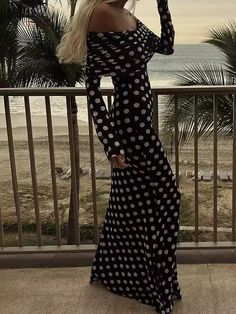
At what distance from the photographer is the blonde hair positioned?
1805mm

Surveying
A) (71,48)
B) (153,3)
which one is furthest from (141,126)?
(153,3)

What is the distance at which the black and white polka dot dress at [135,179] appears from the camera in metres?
1.84

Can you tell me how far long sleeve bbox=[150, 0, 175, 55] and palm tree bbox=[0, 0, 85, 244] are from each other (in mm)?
4585

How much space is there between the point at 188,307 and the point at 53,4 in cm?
555

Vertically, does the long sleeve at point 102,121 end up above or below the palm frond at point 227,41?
below

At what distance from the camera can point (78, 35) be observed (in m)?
1.83

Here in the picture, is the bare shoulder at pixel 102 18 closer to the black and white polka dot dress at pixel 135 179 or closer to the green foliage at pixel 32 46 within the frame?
the black and white polka dot dress at pixel 135 179

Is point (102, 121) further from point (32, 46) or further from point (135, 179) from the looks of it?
point (32, 46)

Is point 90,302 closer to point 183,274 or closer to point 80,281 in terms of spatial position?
point 80,281

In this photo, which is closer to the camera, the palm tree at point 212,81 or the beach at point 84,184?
the palm tree at point 212,81

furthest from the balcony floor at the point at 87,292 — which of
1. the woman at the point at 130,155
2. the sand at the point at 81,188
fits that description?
the sand at the point at 81,188

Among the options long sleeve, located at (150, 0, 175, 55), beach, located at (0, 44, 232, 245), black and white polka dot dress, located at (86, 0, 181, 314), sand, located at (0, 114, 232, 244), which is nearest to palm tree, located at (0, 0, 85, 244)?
beach, located at (0, 44, 232, 245)

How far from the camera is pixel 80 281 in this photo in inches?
95.2

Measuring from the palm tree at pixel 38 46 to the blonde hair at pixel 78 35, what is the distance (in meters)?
4.67
